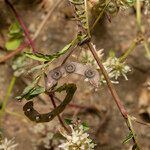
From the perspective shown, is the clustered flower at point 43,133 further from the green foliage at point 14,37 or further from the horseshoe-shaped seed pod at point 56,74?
the horseshoe-shaped seed pod at point 56,74

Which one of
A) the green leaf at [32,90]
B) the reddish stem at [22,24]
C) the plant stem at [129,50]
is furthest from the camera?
the reddish stem at [22,24]

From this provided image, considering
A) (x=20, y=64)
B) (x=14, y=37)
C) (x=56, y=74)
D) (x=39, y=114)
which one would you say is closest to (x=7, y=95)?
(x=20, y=64)

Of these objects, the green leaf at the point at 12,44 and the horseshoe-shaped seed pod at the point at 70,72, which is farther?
the green leaf at the point at 12,44

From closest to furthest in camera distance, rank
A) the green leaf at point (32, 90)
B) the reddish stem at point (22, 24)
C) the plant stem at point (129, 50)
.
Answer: the green leaf at point (32, 90)
the plant stem at point (129, 50)
the reddish stem at point (22, 24)

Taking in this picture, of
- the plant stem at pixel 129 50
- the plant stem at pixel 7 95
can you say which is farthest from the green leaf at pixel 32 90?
the plant stem at pixel 7 95

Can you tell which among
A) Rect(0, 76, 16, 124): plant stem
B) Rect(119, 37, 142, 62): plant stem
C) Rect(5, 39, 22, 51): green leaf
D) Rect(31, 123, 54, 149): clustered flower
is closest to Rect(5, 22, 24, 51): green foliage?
Rect(5, 39, 22, 51): green leaf

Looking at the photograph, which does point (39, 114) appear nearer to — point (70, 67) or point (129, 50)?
point (70, 67)
